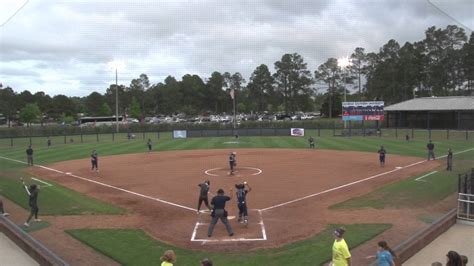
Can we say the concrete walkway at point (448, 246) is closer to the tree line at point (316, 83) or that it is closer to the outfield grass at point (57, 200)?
the outfield grass at point (57, 200)

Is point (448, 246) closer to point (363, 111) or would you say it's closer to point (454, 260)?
point (454, 260)

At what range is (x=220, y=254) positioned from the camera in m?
12.2

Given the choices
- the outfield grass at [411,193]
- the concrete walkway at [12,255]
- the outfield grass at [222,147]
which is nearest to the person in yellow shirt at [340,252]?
the concrete walkway at [12,255]

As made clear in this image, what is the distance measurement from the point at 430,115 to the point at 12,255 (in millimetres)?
65386

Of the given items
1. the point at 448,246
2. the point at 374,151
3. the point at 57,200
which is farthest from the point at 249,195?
the point at 374,151

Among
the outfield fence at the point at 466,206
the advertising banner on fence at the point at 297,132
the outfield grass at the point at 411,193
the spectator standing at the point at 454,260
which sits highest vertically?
the advertising banner on fence at the point at 297,132

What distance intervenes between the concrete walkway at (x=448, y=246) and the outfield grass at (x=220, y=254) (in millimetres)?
1686

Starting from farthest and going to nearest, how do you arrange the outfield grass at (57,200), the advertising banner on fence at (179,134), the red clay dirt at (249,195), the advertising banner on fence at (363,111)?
the advertising banner on fence at (179,134)
the advertising banner on fence at (363,111)
the outfield grass at (57,200)
the red clay dirt at (249,195)

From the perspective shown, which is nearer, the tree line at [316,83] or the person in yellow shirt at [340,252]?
the person in yellow shirt at [340,252]

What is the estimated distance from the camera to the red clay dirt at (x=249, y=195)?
14.6 meters

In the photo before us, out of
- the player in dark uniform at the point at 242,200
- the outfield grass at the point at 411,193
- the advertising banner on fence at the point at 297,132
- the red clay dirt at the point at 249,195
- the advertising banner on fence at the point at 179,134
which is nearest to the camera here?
the red clay dirt at the point at 249,195

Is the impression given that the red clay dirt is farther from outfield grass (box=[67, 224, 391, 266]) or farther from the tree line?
the tree line

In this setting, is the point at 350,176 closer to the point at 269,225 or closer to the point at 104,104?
the point at 269,225

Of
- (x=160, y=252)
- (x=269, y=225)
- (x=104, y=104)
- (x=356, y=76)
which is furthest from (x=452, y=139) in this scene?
(x=104, y=104)
